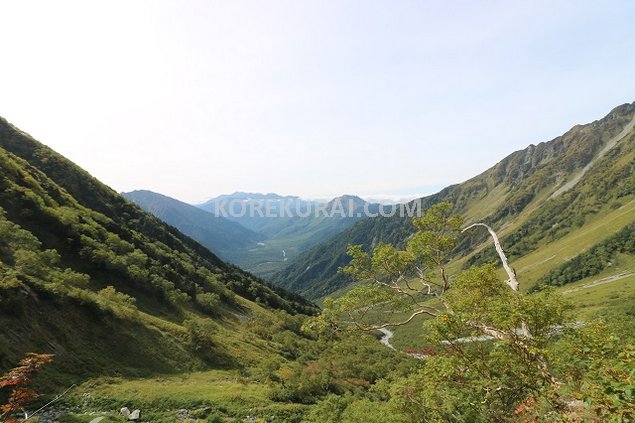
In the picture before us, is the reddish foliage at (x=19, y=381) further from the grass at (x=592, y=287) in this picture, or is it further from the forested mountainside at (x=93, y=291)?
the grass at (x=592, y=287)

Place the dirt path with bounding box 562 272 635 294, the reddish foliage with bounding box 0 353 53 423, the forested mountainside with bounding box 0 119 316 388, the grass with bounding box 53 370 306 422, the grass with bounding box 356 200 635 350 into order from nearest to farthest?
the reddish foliage with bounding box 0 353 53 423, the grass with bounding box 53 370 306 422, the forested mountainside with bounding box 0 119 316 388, the grass with bounding box 356 200 635 350, the dirt path with bounding box 562 272 635 294

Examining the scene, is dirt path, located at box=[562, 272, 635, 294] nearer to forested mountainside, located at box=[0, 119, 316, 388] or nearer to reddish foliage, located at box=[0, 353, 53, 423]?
forested mountainside, located at box=[0, 119, 316, 388]

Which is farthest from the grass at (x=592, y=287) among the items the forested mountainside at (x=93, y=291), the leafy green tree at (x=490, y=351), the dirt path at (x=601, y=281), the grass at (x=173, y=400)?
the leafy green tree at (x=490, y=351)

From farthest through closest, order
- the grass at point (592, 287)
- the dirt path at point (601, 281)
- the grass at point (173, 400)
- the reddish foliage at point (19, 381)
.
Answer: the dirt path at point (601, 281)
the grass at point (592, 287)
the grass at point (173, 400)
the reddish foliage at point (19, 381)

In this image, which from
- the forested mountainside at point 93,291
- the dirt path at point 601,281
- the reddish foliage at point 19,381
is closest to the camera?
the reddish foliage at point 19,381

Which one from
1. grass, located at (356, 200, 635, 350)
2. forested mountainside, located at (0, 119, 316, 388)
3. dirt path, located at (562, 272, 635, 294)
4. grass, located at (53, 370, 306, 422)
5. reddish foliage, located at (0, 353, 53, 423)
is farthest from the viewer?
dirt path, located at (562, 272, 635, 294)

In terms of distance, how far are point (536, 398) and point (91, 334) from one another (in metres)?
52.9

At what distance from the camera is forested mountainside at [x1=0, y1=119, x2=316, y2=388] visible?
4188 cm

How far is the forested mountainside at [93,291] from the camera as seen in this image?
41875 millimetres

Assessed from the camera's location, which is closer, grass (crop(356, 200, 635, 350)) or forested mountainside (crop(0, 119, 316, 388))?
forested mountainside (crop(0, 119, 316, 388))

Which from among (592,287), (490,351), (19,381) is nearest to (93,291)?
(19,381)

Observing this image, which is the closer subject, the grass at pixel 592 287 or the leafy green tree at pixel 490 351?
the leafy green tree at pixel 490 351

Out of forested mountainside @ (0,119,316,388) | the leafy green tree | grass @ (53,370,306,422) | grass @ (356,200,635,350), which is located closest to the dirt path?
grass @ (356,200,635,350)

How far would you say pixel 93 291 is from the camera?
66750 millimetres
